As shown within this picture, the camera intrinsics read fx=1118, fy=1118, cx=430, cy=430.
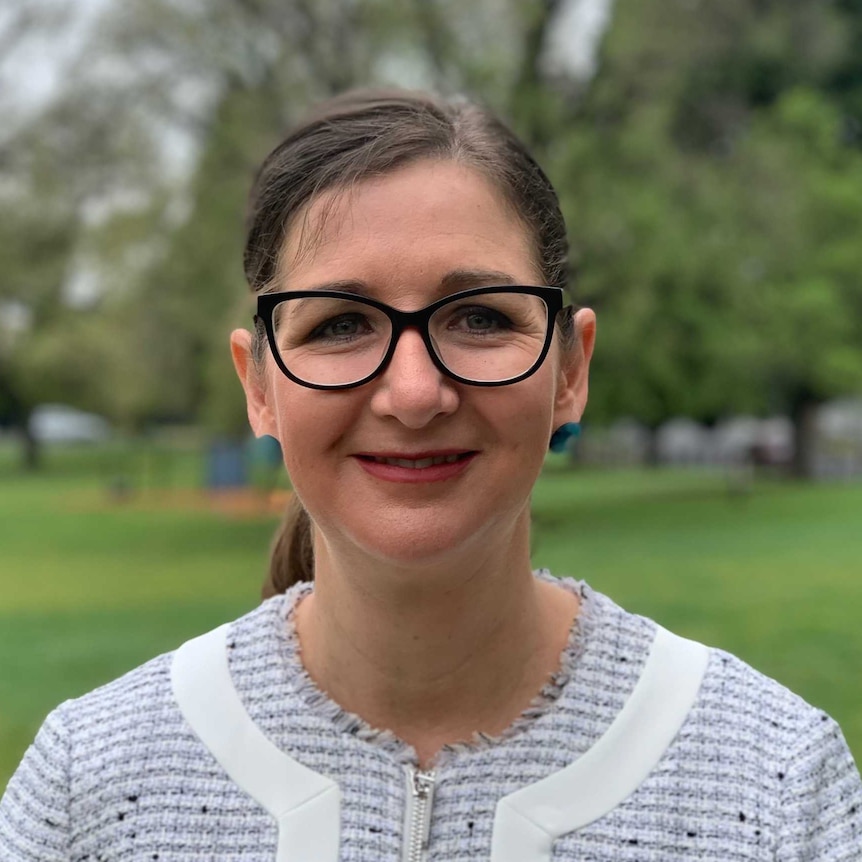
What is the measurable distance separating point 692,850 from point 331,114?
1038mm

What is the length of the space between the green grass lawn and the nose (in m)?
1.07

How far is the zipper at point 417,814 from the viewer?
1.37m

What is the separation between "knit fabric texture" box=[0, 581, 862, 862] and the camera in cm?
136

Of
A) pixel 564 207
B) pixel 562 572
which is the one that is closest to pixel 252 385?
pixel 562 572

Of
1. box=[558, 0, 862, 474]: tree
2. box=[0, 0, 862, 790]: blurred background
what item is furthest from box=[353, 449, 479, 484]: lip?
box=[558, 0, 862, 474]: tree

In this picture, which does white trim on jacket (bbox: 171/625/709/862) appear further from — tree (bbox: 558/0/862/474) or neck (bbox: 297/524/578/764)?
tree (bbox: 558/0/862/474)

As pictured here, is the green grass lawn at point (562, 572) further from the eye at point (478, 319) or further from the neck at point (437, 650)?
the eye at point (478, 319)

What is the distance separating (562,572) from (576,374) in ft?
24.7

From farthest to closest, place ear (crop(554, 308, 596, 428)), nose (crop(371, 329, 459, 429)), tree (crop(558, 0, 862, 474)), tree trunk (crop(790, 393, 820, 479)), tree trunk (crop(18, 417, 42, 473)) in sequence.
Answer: tree trunk (crop(18, 417, 42, 473)), tree trunk (crop(790, 393, 820, 479)), tree (crop(558, 0, 862, 474)), ear (crop(554, 308, 596, 428)), nose (crop(371, 329, 459, 429))

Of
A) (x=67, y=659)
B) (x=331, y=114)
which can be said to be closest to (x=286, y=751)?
(x=331, y=114)

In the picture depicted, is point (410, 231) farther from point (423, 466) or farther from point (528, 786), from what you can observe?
point (528, 786)

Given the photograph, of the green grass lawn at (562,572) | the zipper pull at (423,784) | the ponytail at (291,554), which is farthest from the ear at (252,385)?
the green grass lawn at (562,572)

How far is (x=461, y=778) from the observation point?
4.58ft

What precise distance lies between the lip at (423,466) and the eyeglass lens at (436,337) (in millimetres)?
91
